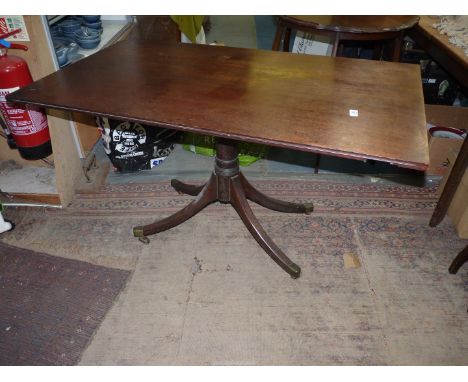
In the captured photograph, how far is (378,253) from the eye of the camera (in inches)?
65.9

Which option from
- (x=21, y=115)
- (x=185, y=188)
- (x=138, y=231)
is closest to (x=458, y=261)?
(x=185, y=188)

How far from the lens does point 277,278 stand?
156cm

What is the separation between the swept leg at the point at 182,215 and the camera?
5.56 ft

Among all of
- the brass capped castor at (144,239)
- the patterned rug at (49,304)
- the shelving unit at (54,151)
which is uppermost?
the shelving unit at (54,151)

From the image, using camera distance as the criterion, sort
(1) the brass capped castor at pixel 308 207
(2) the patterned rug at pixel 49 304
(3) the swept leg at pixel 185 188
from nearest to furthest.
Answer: (2) the patterned rug at pixel 49 304 < (1) the brass capped castor at pixel 308 207 < (3) the swept leg at pixel 185 188

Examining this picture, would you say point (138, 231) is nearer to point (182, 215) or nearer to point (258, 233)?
point (182, 215)

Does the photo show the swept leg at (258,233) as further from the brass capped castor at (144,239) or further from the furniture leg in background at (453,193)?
the furniture leg in background at (453,193)

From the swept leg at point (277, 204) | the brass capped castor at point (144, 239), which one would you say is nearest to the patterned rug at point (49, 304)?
the brass capped castor at point (144, 239)

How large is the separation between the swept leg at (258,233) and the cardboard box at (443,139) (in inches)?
44.9

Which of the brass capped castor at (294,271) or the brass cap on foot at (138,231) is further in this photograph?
the brass cap on foot at (138,231)

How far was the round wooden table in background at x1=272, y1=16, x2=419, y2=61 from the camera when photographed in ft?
5.54

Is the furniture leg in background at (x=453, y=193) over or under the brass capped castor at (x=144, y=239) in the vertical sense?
over

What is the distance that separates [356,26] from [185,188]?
1.24 meters

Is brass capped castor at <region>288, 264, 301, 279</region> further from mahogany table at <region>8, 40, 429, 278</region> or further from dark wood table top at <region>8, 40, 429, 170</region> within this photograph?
dark wood table top at <region>8, 40, 429, 170</region>
